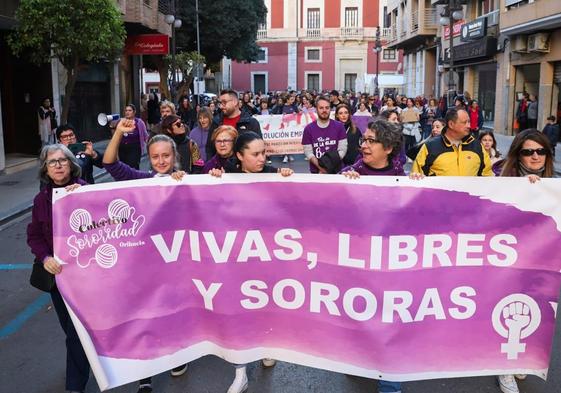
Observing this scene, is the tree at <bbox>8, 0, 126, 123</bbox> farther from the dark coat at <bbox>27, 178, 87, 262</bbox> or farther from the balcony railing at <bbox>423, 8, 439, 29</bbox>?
the balcony railing at <bbox>423, 8, 439, 29</bbox>

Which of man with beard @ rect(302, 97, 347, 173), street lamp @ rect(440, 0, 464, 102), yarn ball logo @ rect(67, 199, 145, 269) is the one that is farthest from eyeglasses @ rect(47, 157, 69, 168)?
street lamp @ rect(440, 0, 464, 102)

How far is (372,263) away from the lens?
3.66m

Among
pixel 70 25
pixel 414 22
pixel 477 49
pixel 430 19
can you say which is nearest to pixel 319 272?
pixel 70 25

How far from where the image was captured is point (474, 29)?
94.4 feet

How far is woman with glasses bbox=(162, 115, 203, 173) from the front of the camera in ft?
23.1

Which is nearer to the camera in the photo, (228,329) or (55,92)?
(228,329)

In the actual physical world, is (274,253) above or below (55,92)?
below

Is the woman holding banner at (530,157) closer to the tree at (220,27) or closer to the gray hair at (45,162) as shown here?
the gray hair at (45,162)

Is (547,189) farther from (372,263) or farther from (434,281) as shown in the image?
(372,263)

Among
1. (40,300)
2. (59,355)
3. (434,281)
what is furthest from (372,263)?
(40,300)

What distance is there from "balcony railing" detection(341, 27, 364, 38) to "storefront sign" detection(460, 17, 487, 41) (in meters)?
36.7

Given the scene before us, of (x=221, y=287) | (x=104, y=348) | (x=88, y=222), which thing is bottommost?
(x=104, y=348)

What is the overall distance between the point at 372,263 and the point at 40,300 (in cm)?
379

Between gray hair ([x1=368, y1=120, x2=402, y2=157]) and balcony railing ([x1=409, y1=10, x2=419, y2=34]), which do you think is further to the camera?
balcony railing ([x1=409, y1=10, x2=419, y2=34])
